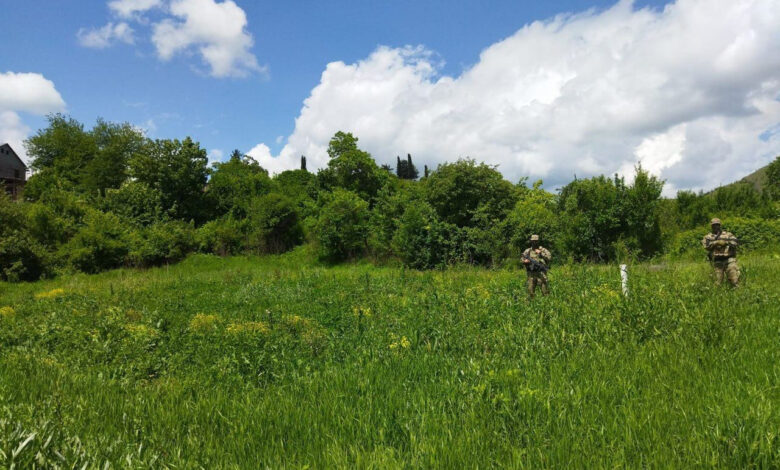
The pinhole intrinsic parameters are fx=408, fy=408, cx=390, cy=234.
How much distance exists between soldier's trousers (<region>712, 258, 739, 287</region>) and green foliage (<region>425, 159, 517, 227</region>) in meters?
13.7

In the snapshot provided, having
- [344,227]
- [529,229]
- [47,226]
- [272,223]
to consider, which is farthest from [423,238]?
[47,226]

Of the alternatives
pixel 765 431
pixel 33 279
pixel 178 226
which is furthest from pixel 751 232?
pixel 33 279

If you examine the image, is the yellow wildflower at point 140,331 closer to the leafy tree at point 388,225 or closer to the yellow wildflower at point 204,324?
the yellow wildflower at point 204,324

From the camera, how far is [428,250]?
23.2 meters

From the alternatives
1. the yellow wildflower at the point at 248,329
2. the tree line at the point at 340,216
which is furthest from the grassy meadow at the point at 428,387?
the tree line at the point at 340,216

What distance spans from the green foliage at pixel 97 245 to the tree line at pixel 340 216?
7cm

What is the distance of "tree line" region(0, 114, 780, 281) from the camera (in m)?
21.4

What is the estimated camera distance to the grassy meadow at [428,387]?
2697 mm

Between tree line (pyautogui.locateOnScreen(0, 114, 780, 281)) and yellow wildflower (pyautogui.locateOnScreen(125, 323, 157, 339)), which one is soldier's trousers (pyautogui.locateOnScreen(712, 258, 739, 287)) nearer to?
tree line (pyautogui.locateOnScreen(0, 114, 780, 281))

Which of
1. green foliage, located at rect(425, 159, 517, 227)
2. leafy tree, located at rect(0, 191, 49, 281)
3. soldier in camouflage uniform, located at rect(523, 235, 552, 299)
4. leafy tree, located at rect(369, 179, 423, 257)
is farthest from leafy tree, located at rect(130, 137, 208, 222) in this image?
soldier in camouflage uniform, located at rect(523, 235, 552, 299)

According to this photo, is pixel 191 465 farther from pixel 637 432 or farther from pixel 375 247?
pixel 375 247

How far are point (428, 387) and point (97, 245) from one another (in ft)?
93.9

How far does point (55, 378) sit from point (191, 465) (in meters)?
→ 3.15

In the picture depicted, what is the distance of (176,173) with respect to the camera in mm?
33375
